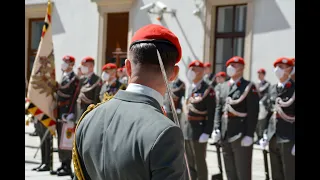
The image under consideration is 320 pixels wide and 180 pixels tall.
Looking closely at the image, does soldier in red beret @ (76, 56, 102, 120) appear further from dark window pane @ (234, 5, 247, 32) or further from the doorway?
the doorway

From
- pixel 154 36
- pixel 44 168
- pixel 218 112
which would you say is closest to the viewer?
pixel 154 36

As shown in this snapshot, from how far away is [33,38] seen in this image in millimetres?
16922

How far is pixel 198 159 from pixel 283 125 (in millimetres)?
1222

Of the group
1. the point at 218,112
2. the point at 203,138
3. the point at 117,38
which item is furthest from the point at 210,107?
the point at 117,38

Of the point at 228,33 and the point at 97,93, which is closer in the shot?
the point at 97,93

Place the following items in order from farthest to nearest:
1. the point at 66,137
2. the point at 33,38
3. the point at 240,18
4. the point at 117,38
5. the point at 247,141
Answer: the point at 33,38, the point at 117,38, the point at 240,18, the point at 66,137, the point at 247,141

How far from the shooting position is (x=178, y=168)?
1.75m

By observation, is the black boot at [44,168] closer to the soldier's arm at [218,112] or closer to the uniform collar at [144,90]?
the soldier's arm at [218,112]

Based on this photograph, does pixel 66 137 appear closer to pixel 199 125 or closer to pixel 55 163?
pixel 55 163

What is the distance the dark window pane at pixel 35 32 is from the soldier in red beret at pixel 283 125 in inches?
450

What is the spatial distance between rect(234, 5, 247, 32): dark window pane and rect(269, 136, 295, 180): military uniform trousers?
20.3 ft

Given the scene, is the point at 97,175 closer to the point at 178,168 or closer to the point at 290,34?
the point at 178,168

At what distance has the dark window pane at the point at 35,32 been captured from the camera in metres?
16.6

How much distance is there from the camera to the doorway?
14609mm
